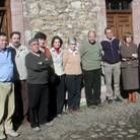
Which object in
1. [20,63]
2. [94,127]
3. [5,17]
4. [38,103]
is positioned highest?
[5,17]

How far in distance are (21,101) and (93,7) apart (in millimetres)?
3481

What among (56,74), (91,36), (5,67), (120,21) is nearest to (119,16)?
(120,21)

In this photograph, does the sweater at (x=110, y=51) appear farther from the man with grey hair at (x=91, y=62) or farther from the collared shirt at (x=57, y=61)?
the collared shirt at (x=57, y=61)

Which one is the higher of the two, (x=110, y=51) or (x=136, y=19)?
(x=136, y=19)

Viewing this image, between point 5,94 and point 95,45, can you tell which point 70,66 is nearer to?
point 95,45

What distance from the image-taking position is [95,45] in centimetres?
1108

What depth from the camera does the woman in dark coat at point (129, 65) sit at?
1161cm

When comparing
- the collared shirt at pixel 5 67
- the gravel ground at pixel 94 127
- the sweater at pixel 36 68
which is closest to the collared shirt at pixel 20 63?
the sweater at pixel 36 68

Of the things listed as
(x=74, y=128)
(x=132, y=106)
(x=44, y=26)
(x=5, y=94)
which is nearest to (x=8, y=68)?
(x=5, y=94)

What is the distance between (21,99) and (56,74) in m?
1.10

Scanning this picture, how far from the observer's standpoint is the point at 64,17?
11641 mm

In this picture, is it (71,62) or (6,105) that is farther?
(71,62)

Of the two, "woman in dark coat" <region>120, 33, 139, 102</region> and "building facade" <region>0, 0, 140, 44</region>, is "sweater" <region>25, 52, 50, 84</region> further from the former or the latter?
"woman in dark coat" <region>120, 33, 139, 102</region>

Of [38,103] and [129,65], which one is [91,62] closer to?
[129,65]
